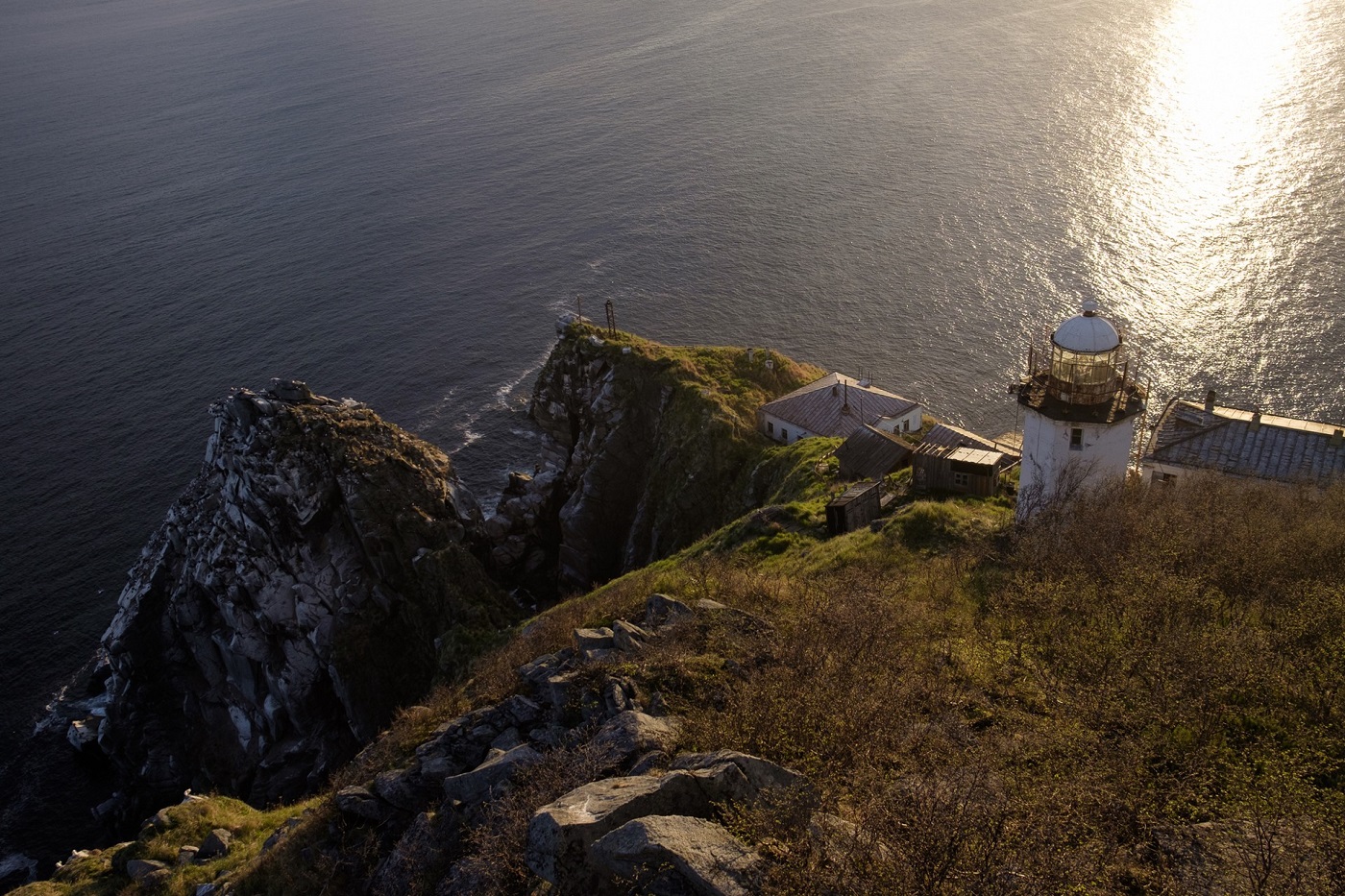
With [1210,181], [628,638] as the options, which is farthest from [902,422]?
[1210,181]

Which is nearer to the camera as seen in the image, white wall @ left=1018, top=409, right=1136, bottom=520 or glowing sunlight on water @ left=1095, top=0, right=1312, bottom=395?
white wall @ left=1018, top=409, right=1136, bottom=520

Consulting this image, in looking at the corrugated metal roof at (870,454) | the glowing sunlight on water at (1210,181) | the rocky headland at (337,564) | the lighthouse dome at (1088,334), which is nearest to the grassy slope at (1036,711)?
the lighthouse dome at (1088,334)

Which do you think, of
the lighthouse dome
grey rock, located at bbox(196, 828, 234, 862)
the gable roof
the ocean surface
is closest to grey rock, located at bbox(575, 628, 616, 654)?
grey rock, located at bbox(196, 828, 234, 862)

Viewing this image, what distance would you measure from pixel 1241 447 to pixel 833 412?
2364cm

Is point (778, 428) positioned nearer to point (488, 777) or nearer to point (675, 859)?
point (488, 777)

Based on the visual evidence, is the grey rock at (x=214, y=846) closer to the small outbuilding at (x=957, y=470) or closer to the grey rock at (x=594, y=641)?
the grey rock at (x=594, y=641)

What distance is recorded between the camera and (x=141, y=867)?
33.9 m

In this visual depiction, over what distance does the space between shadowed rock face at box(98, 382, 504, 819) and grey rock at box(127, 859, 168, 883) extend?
23.4m

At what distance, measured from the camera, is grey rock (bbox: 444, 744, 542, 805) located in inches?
830

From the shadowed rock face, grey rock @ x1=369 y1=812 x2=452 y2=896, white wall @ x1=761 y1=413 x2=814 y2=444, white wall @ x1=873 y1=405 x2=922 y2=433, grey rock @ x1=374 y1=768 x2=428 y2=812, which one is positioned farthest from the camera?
white wall @ x1=873 y1=405 x2=922 y2=433

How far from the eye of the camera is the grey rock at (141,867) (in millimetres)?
33500

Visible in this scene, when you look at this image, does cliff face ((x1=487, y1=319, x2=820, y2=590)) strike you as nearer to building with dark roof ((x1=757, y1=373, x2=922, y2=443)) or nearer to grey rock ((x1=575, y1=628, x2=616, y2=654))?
building with dark roof ((x1=757, y1=373, x2=922, y2=443))

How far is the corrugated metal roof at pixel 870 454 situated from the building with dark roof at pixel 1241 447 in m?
13.2

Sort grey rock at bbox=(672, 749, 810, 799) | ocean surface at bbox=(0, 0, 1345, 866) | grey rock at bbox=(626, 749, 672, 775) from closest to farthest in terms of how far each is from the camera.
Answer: grey rock at bbox=(672, 749, 810, 799), grey rock at bbox=(626, 749, 672, 775), ocean surface at bbox=(0, 0, 1345, 866)
